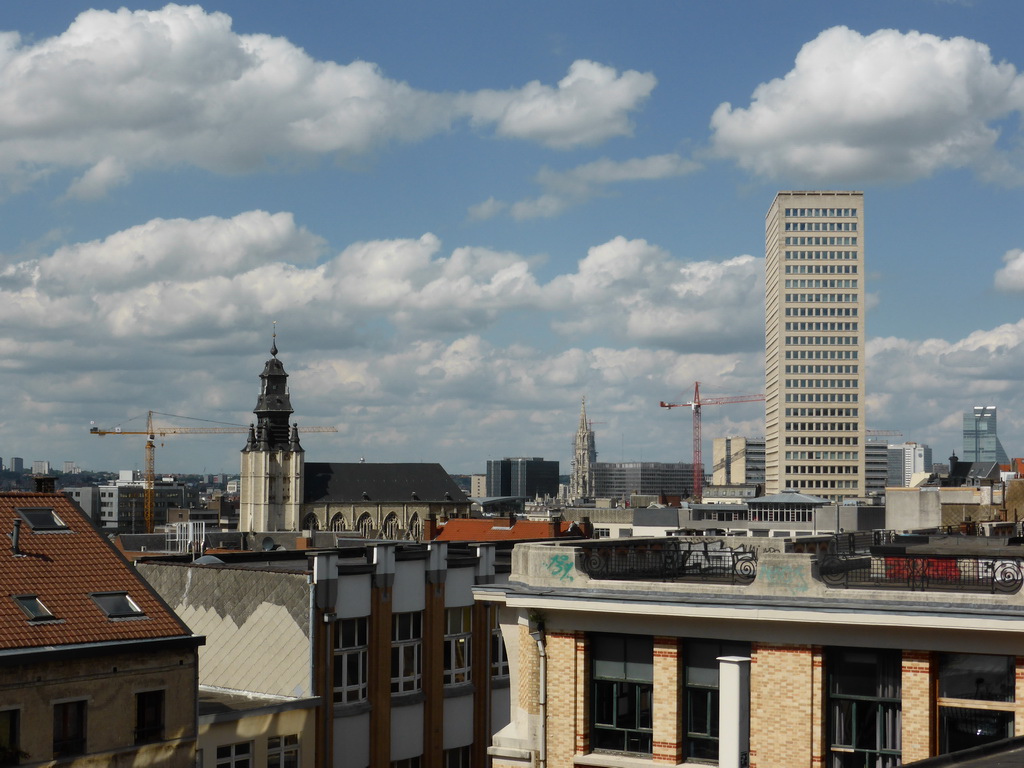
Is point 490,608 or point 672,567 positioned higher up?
point 672,567

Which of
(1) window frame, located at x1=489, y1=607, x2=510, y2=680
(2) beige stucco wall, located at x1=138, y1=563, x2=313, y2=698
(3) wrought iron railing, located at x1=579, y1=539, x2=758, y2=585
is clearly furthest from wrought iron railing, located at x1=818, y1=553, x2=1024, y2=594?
(1) window frame, located at x1=489, y1=607, x2=510, y2=680

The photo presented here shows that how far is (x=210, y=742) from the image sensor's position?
28.9m

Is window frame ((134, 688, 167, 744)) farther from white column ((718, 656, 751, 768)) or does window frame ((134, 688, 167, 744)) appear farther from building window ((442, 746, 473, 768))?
white column ((718, 656, 751, 768))

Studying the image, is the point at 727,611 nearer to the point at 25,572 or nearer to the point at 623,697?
the point at 623,697

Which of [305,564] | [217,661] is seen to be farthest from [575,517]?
[217,661]

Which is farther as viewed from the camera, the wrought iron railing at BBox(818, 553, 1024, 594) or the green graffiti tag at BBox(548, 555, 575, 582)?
the green graffiti tag at BBox(548, 555, 575, 582)

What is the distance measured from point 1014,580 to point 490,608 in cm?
2309

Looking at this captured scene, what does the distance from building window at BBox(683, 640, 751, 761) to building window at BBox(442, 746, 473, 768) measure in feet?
69.0

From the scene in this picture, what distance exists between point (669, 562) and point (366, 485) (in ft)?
589

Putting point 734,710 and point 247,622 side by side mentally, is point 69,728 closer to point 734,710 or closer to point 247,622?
point 247,622

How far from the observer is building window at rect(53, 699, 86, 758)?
1031 inches

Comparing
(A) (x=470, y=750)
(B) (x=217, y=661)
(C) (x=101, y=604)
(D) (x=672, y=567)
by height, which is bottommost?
(A) (x=470, y=750)

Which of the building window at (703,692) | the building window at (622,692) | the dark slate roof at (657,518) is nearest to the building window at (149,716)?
the building window at (622,692)

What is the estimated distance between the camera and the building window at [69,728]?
85.9 feet
